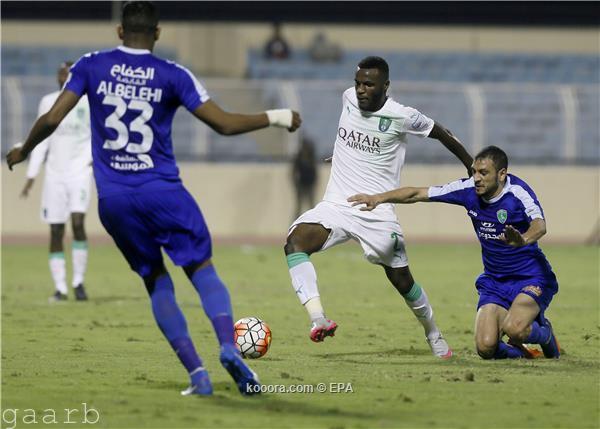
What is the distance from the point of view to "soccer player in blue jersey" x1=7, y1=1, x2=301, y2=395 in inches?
303

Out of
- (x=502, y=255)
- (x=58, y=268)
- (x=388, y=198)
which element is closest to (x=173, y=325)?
(x=388, y=198)

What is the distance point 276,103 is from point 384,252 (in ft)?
59.7

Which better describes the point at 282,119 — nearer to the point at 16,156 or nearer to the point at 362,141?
the point at 16,156

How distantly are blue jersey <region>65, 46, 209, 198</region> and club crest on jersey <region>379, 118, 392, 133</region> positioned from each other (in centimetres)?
259

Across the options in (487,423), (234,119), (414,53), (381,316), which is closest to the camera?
(487,423)

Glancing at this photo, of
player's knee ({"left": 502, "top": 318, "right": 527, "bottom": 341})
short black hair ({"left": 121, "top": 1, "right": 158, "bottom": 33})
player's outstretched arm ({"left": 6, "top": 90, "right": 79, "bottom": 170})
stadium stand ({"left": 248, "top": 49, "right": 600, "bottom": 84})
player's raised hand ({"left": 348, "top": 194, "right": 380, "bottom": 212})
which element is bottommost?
stadium stand ({"left": 248, "top": 49, "right": 600, "bottom": 84})

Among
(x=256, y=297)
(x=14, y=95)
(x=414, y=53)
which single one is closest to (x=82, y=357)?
(x=256, y=297)

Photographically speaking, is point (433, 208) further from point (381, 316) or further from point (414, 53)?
point (381, 316)

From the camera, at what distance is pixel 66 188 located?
1511cm

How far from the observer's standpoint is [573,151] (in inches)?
1125

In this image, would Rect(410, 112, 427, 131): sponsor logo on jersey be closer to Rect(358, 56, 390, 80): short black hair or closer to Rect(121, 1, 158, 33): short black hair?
Rect(358, 56, 390, 80): short black hair

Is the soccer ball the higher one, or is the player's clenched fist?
the player's clenched fist

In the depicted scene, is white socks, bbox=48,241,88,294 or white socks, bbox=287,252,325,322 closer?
white socks, bbox=287,252,325,322

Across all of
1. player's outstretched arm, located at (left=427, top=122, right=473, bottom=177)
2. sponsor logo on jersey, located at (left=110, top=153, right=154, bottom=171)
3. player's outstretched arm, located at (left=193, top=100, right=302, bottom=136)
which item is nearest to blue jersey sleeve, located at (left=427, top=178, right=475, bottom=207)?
player's outstretched arm, located at (left=427, top=122, right=473, bottom=177)
